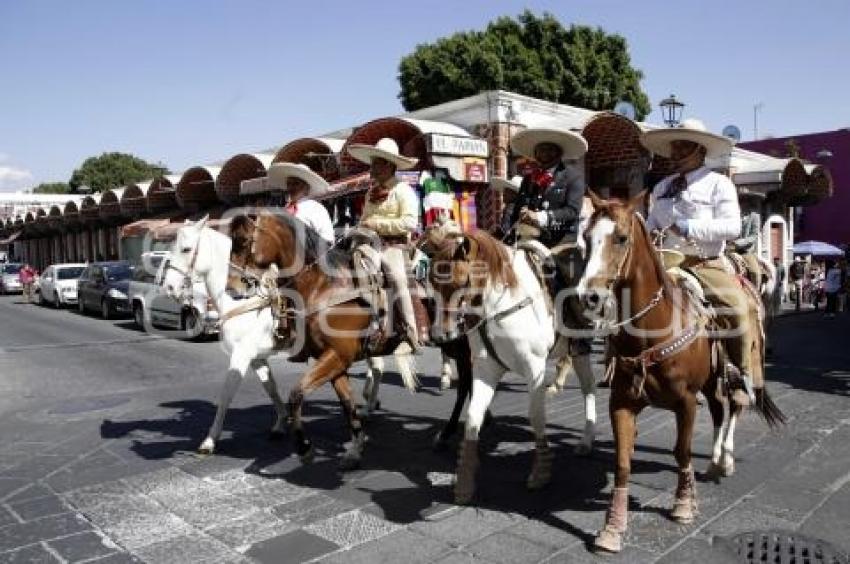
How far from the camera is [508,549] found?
13.8 feet

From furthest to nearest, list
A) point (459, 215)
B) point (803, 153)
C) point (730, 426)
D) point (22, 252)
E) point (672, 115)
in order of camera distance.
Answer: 1. point (22, 252)
2. point (803, 153)
3. point (459, 215)
4. point (672, 115)
5. point (730, 426)

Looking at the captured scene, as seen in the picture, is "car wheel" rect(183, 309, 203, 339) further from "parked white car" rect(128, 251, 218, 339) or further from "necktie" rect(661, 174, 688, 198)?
"necktie" rect(661, 174, 688, 198)

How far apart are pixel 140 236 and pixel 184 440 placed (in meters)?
22.3

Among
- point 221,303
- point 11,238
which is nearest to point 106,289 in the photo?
point 221,303

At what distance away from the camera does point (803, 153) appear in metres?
31.5

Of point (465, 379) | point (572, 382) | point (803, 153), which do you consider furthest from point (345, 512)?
point (803, 153)

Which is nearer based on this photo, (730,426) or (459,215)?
(730,426)

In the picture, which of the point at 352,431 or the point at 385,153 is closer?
the point at 352,431

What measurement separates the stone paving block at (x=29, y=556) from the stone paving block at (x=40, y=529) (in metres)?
0.10

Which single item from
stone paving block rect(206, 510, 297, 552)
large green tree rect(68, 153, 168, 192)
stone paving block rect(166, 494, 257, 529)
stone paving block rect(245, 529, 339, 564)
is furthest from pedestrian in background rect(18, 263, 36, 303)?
large green tree rect(68, 153, 168, 192)

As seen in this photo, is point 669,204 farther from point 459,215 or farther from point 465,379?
point 459,215

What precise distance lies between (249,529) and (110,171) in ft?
219

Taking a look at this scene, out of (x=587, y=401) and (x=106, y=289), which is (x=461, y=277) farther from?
(x=106, y=289)

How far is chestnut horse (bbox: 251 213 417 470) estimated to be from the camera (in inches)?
229
